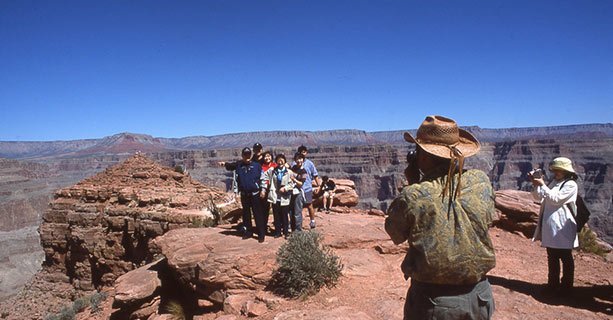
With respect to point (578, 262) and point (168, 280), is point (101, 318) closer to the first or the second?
point (168, 280)

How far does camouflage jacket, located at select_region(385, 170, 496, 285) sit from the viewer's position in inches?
85.5

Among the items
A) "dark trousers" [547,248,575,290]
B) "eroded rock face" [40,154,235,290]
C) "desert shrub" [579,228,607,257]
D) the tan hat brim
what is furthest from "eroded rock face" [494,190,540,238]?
"eroded rock face" [40,154,235,290]

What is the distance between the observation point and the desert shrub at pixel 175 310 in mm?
6926

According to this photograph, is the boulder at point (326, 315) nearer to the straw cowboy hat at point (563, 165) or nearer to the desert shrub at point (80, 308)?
the straw cowboy hat at point (563, 165)

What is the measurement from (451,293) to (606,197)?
330ft

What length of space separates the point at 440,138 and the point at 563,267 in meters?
4.13

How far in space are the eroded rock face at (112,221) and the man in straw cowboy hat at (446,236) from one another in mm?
11592

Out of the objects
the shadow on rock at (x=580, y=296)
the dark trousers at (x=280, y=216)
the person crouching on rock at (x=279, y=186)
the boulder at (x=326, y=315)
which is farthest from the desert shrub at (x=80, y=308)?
the shadow on rock at (x=580, y=296)

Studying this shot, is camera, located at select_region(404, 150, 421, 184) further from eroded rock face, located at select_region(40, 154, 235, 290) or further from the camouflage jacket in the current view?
eroded rock face, located at select_region(40, 154, 235, 290)

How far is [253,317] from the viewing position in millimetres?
5422

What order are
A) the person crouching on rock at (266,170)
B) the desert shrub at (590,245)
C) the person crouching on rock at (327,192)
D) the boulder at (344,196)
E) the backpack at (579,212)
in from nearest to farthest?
the backpack at (579,212) → the person crouching on rock at (266,170) → the desert shrub at (590,245) → the person crouching on rock at (327,192) → the boulder at (344,196)

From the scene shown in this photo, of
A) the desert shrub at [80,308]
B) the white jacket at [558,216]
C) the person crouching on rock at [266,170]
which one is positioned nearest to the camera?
the white jacket at [558,216]

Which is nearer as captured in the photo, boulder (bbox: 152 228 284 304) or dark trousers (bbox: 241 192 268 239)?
boulder (bbox: 152 228 284 304)

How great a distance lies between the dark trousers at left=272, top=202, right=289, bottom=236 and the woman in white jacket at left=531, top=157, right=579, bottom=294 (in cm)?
439
